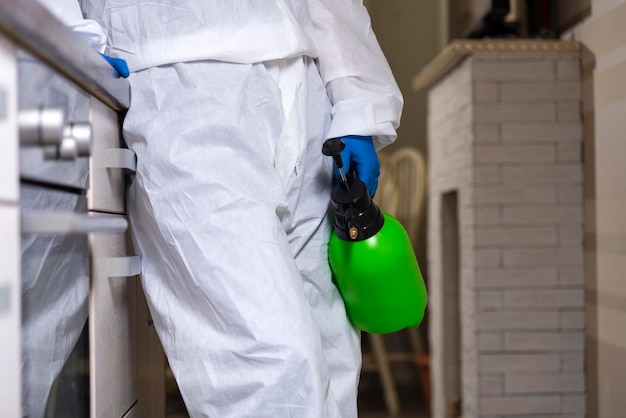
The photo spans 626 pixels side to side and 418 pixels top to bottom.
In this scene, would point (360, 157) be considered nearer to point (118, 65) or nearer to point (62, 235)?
point (118, 65)

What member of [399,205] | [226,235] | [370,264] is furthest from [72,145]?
[399,205]

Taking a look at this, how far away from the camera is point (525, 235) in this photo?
8.28ft

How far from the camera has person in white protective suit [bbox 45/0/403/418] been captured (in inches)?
43.0

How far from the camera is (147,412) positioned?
1.38 metres

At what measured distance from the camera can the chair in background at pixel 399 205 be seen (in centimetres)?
374

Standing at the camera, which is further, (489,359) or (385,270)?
(489,359)

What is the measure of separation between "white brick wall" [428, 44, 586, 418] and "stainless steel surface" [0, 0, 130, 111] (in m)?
1.59

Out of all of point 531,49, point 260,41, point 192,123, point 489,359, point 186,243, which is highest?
point 531,49

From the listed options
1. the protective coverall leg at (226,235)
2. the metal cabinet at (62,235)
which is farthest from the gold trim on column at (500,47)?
the metal cabinet at (62,235)

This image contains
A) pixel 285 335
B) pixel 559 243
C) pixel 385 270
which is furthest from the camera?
pixel 559 243

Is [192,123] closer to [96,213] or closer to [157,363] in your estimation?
[96,213]

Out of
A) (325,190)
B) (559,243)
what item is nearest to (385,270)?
(325,190)

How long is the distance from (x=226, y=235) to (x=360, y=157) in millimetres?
334

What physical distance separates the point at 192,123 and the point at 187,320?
0.27m
